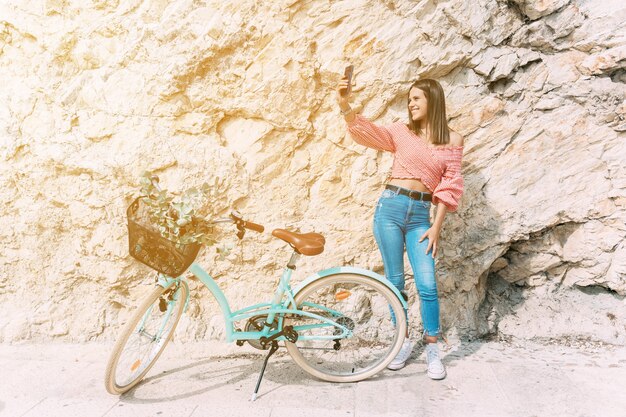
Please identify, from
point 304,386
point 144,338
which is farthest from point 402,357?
point 144,338

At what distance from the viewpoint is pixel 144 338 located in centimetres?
314

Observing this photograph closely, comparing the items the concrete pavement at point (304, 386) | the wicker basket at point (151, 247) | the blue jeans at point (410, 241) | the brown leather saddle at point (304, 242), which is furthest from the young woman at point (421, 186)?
the wicker basket at point (151, 247)

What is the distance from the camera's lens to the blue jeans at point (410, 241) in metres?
3.10

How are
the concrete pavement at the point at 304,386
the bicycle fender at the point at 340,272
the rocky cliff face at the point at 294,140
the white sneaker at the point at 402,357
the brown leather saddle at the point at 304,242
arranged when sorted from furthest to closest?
the rocky cliff face at the point at 294,140 < the white sneaker at the point at 402,357 < the bicycle fender at the point at 340,272 < the brown leather saddle at the point at 304,242 < the concrete pavement at the point at 304,386

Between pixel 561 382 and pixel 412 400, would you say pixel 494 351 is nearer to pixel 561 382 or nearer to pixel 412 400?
pixel 561 382

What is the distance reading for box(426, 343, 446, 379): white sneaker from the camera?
3127 mm

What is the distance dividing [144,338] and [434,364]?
2.05m

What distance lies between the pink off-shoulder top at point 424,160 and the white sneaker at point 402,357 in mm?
1095

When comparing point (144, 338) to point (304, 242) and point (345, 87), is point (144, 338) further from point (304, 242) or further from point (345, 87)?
point (345, 87)

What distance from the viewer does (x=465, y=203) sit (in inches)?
147

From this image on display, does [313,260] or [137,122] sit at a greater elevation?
[137,122]

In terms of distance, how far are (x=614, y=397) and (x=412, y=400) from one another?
4.28 ft

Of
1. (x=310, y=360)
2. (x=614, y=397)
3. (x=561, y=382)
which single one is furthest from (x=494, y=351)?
(x=310, y=360)

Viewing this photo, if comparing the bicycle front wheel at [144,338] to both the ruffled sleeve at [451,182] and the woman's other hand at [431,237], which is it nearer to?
the woman's other hand at [431,237]
